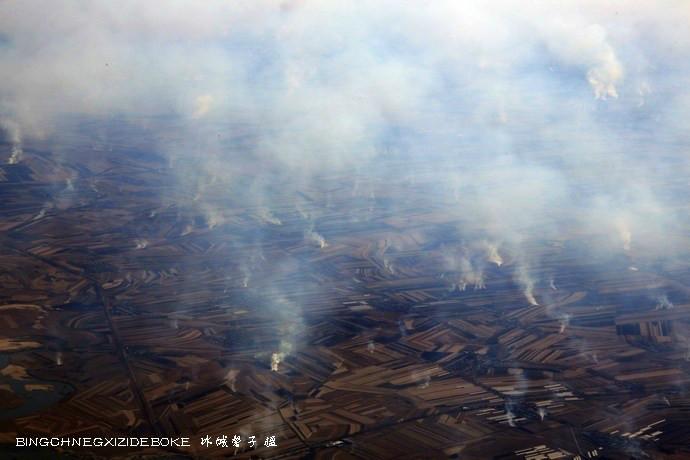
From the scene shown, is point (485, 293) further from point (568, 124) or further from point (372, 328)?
point (568, 124)

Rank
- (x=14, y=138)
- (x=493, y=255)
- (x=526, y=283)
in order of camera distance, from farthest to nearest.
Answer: (x=14, y=138) < (x=493, y=255) < (x=526, y=283)

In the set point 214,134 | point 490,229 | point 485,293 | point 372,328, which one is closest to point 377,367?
point 372,328

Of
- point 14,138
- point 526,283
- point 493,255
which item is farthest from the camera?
point 14,138

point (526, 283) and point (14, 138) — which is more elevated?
point (14, 138)

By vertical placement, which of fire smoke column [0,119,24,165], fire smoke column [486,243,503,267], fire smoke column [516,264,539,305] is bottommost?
fire smoke column [516,264,539,305]

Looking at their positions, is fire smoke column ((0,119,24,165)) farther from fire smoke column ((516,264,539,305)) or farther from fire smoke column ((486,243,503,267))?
fire smoke column ((516,264,539,305))

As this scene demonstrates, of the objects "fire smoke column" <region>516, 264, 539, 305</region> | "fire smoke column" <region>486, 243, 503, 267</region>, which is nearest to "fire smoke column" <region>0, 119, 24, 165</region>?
"fire smoke column" <region>486, 243, 503, 267</region>

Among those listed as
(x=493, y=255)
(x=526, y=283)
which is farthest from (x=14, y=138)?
(x=526, y=283)

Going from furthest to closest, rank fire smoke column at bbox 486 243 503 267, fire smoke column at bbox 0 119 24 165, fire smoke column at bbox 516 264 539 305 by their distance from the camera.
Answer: fire smoke column at bbox 0 119 24 165
fire smoke column at bbox 486 243 503 267
fire smoke column at bbox 516 264 539 305

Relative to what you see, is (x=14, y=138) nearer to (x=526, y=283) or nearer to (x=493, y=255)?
(x=493, y=255)

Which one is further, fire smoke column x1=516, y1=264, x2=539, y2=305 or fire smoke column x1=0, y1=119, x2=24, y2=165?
fire smoke column x1=0, y1=119, x2=24, y2=165

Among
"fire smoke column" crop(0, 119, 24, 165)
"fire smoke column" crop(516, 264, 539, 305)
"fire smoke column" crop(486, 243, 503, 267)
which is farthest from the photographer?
"fire smoke column" crop(0, 119, 24, 165)
